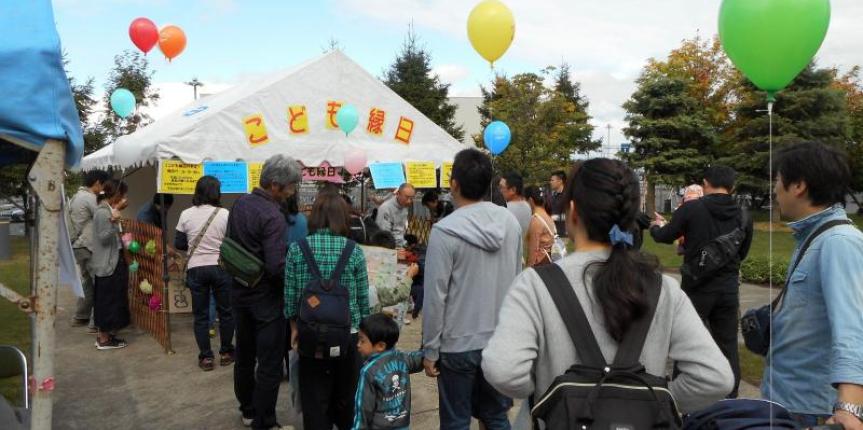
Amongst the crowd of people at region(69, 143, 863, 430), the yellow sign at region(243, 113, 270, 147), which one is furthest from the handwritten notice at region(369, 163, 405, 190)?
the crowd of people at region(69, 143, 863, 430)

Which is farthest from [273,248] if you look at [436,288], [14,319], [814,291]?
[14,319]

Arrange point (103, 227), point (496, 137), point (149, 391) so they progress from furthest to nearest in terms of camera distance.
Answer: point (496, 137), point (103, 227), point (149, 391)

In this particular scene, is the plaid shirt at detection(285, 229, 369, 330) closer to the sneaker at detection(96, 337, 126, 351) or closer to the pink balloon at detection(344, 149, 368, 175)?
the sneaker at detection(96, 337, 126, 351)

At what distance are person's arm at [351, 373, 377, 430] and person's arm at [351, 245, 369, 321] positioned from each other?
45cm

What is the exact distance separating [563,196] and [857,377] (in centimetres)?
107

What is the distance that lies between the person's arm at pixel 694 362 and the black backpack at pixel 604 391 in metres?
0.10

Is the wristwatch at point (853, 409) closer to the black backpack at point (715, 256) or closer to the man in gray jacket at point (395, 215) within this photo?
the black backpack at point (715, 256)

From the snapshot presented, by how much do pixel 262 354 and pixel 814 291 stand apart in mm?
3061

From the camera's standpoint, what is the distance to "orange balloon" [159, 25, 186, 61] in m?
8.95

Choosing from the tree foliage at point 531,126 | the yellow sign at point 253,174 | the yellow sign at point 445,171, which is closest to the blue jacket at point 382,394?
the yellow sign at point 253,174

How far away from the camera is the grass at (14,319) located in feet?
16.8

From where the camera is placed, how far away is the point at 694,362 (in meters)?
1.59

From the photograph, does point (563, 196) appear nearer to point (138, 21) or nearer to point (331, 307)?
point (331, 307)

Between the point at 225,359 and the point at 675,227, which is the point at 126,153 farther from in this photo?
the point at 675,227
